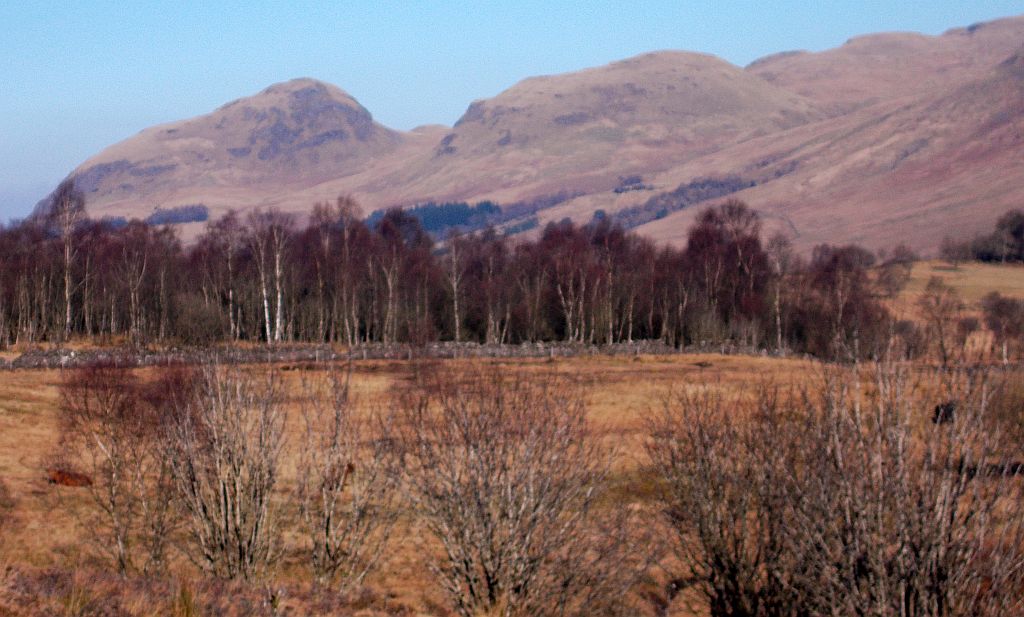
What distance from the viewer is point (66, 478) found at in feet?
106

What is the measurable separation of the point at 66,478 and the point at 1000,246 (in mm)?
156512

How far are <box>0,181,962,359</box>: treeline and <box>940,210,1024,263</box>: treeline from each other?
7044 cm

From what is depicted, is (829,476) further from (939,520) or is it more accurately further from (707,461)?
(707,461)

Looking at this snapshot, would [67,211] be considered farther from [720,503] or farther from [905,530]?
[905,530]

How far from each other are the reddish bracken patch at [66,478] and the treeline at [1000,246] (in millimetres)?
152011

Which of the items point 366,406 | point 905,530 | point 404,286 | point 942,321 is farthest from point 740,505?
point 404,286

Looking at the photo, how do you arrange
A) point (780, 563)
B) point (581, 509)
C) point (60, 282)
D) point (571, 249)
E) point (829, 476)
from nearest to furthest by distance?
1. point (829, 476)
2. point (780, 563)
3. point (581, 509)
4. point (60, 282)
5. point (571, 249)

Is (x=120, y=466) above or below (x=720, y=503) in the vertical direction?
above

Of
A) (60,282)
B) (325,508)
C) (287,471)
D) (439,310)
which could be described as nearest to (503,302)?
(439,310)

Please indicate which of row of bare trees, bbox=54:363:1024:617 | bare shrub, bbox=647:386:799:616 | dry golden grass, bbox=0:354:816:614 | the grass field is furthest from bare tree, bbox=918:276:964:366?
dry golden grass, bbox=0:354:816:614

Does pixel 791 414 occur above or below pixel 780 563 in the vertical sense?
above

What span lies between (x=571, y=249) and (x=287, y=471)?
206 ft

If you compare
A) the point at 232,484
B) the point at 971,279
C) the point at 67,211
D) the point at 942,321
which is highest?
the point at 67,211

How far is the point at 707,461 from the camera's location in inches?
686
